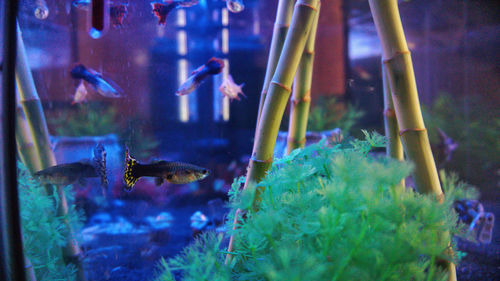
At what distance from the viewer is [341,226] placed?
2.08ft

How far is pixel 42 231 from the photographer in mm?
1270

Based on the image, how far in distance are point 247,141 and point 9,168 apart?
180cm

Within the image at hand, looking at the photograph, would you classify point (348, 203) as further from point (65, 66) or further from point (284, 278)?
point (65, 66)

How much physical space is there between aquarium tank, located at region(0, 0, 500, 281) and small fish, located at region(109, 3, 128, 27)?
0.01 meters

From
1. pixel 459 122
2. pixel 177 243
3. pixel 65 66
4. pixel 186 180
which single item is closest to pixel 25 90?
pixel 65 66

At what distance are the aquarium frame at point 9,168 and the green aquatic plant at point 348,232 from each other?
303 mm

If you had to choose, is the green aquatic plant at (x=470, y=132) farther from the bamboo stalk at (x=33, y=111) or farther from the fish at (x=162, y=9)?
the bamboo stalk at (x=33, y=111)

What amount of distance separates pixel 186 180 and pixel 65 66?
1.06 meters

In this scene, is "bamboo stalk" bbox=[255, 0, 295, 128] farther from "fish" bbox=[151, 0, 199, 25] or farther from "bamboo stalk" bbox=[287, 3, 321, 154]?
"fish" bbox=[151, 0, 199, 25]

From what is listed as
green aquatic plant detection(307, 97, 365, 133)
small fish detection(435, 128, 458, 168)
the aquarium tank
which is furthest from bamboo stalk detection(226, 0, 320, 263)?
small fish detection(435, 128, 458, 168)

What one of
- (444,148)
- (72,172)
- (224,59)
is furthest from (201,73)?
(444,148)

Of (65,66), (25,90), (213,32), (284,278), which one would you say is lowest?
(284,278)

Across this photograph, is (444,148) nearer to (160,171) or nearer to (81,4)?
(160,171)

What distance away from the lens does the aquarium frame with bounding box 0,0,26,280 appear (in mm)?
562
